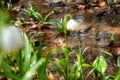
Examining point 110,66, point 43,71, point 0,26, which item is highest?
point 0,26

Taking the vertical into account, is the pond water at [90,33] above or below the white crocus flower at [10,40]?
below

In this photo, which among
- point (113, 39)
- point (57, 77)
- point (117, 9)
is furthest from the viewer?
point (117, 9)

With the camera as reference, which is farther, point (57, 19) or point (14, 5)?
point (14, 5)

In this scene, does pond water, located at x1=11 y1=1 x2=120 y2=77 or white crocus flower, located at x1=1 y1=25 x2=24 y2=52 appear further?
pond water, located at x1=11 y1=1 x2=120 y2=77

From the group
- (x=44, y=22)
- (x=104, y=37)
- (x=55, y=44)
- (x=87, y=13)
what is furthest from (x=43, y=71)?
(x=87, y=13)

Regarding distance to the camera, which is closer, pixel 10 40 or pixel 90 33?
pixel 10 40

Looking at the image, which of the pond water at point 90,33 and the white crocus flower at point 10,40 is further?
the pond water at point 90,33

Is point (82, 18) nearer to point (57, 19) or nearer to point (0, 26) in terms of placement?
point (57, 19)

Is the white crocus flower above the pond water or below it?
above

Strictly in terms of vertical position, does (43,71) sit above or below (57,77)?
above

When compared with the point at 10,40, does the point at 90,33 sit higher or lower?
lower

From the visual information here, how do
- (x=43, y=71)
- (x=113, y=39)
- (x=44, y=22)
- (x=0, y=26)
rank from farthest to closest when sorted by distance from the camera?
(x=44, y=22) → (x=113, y=39) → (x=43, y=71) → (x=0, y=26)
